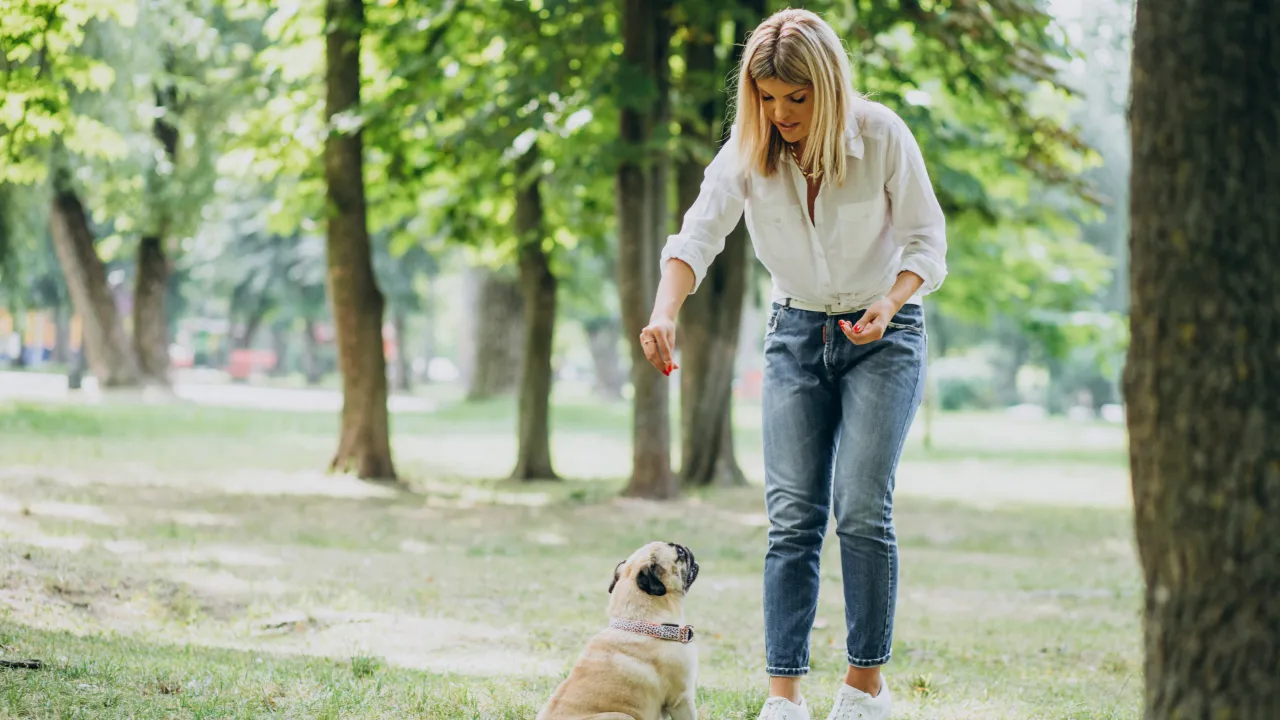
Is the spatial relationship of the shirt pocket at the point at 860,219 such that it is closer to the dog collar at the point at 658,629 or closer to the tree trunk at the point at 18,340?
the dog collar at the point at 658,629

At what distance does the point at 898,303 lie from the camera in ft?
12.5

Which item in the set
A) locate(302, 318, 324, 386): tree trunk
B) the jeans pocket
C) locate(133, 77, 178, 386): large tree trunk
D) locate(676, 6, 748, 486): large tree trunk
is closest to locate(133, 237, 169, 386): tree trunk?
locate(133, 77, 178, 386): large tree trunk

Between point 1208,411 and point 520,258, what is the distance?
1355cm

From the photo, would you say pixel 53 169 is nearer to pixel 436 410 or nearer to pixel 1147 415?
pixel 436 410

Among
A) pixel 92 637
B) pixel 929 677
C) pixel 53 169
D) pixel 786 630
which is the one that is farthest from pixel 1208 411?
pixel 53 169

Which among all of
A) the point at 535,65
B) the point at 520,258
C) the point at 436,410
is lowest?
the point at 436,410

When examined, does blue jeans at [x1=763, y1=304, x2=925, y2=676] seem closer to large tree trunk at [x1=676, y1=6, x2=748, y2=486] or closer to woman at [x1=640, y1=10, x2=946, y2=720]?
woman at [x1=640, y1=10, x2=946, y2=720]

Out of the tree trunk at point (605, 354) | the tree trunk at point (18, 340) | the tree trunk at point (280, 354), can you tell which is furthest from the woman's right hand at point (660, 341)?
the tree trunk at point (280, 354)

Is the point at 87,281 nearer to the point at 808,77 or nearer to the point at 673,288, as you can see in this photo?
the point at 673,288

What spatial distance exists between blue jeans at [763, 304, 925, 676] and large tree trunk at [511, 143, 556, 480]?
1155 cm

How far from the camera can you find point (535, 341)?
53.3ft

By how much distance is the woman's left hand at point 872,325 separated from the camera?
3715 mm

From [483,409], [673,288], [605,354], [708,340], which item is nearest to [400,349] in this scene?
[605,354]

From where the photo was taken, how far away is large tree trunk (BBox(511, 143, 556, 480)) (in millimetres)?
15602
